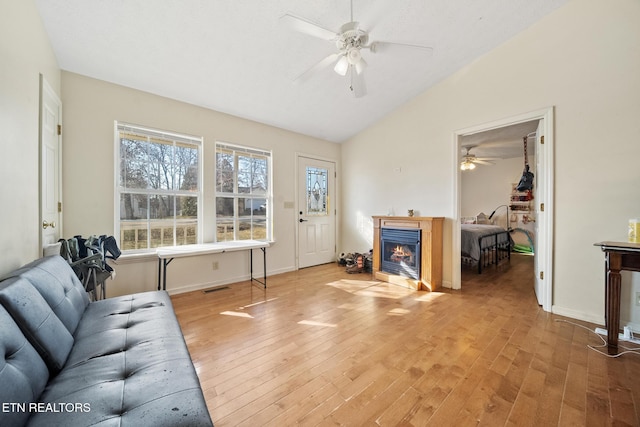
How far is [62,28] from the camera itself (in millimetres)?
2203

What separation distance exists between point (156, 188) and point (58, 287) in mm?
2021

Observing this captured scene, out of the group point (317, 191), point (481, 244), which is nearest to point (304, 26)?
point (317, 191)

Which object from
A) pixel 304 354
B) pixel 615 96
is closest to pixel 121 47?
pixel 304 354

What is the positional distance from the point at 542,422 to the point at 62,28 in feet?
14.6

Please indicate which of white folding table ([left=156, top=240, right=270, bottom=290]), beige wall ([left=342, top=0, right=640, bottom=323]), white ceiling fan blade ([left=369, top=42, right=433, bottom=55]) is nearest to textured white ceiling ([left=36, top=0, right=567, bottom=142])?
white ceiling fan blade ([left=369, top=42, right=433, bottom=55])

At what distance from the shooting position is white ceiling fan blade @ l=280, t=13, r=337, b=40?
1700 millimetres

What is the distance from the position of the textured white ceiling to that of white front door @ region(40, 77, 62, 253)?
56 centimetres

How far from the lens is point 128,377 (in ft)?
3.51

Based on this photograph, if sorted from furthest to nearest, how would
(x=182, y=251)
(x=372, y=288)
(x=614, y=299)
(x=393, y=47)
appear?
(x=372, y=288) < (x=182, y=251) < (x=393, y=47) < (x=614, y=299)

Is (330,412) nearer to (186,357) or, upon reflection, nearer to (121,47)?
(186,357)

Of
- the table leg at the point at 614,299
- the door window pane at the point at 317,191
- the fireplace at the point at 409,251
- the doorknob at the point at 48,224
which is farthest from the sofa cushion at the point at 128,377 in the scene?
the door window pane at the point at 317,191

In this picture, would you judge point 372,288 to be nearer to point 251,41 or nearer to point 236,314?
point 236,314

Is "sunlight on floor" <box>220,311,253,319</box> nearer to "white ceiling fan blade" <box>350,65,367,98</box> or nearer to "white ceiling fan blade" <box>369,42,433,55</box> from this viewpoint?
"white ceiling fan blade" <box>350,65,367,98</box>

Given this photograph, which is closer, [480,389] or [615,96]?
[480,389]
